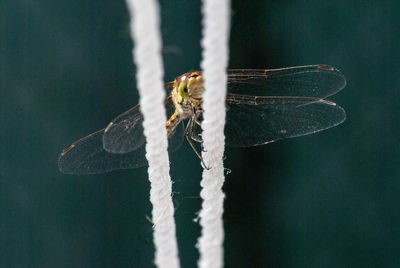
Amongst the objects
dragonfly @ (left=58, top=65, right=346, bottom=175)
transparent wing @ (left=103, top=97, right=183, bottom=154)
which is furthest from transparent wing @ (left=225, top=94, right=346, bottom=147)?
transparent wing @ (left=103, top=97, right=183, bottom=154)

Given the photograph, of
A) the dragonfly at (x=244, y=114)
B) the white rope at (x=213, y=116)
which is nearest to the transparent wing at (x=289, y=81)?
the dragonfly at (x=244, y=114)

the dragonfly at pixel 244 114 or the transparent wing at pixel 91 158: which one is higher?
the dragonfly at pixel 244 114

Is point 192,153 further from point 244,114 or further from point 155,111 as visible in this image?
point 155,111

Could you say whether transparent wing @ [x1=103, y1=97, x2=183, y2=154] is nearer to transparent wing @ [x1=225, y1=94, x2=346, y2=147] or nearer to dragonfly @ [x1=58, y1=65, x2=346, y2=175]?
dragonfly @ [x1=58, y1=65, x2=346, y2=175]

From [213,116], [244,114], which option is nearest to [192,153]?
[244,114]

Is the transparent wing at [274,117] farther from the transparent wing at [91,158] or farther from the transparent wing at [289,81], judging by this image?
the transparent wing at [91,158]

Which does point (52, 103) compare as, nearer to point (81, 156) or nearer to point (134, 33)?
point (81, 156)

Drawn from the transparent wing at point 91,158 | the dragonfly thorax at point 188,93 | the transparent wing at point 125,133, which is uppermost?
the dragonfly thorax at point 188,93
